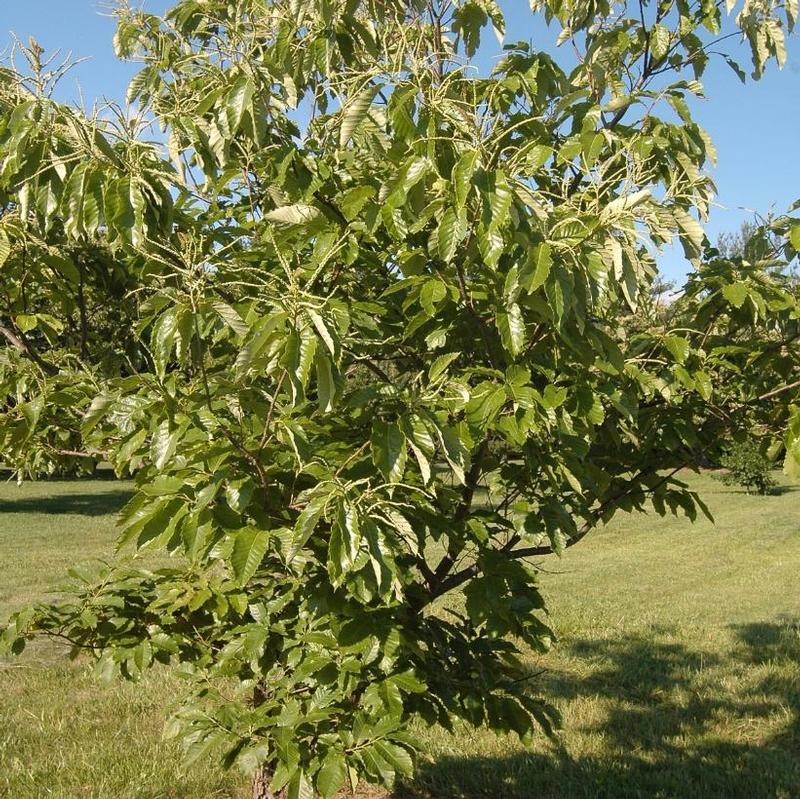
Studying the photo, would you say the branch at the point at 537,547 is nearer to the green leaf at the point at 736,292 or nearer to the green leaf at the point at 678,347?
the green leaf at the point at 678,347

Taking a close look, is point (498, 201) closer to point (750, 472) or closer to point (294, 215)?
point (294, 215)

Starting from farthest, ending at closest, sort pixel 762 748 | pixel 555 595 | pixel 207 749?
pixel 555 595
pixel 762 748
pixel 207 749

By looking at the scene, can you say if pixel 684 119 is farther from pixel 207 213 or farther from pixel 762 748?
pixel 762 748

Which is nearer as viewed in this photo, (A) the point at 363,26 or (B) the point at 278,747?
(B) the point at 278,747

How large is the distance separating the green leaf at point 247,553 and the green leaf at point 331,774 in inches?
26.7

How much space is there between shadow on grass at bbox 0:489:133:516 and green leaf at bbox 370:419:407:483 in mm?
18980

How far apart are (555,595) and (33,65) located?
914 cm

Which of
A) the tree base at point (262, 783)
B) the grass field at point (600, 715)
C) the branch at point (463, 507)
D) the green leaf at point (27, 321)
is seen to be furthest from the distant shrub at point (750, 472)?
the green leaf at point (27, 321)

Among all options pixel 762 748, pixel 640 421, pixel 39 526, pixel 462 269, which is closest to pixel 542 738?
pixel 762 748

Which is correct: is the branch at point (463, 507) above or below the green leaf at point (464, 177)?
below

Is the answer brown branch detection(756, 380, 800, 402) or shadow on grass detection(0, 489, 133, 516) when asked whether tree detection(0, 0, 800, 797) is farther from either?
shadow on grass detection(0, 489, 133, 516)

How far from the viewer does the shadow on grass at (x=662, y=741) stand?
461 centimetres

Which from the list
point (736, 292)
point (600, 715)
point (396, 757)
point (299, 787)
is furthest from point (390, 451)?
point (600, 715)

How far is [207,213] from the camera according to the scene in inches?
117
